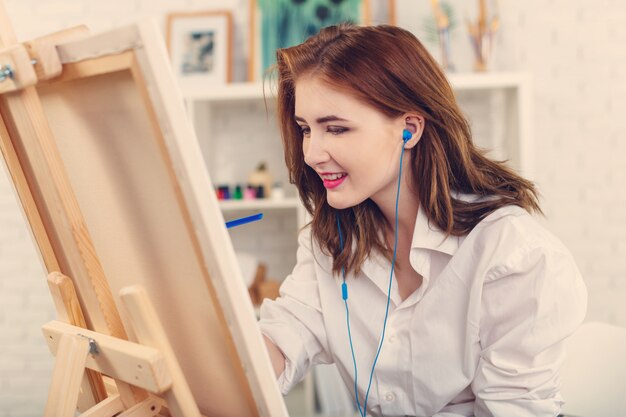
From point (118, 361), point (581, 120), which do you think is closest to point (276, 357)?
point (118, 361)

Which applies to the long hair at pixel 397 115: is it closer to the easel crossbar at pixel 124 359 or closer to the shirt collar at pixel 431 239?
the shirt collar at pixel 431 239

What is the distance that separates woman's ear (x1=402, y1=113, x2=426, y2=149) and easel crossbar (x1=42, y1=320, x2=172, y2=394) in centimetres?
72

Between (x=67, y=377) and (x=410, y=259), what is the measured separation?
0.72 metres

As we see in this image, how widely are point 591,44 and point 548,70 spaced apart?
22 centimetres

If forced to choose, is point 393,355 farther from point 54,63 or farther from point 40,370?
point 40,370

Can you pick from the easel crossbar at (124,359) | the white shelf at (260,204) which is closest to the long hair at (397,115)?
the easel crossbar at (124,359)

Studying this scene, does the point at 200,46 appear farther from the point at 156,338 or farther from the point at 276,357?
the point at 156,338

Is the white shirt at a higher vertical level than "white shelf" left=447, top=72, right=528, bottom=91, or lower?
lower

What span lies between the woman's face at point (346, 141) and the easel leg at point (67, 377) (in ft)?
1.90

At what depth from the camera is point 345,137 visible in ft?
3.82

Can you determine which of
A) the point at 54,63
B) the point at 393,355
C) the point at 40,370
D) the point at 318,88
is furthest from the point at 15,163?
the point at 40,370

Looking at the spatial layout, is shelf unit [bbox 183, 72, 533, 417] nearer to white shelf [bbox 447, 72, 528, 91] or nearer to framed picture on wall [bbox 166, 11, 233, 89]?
white shelf [bbox 447, 72, 528, 91]

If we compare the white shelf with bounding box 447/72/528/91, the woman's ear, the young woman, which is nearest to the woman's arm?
the young woman

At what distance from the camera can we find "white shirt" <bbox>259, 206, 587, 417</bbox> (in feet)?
3.44
